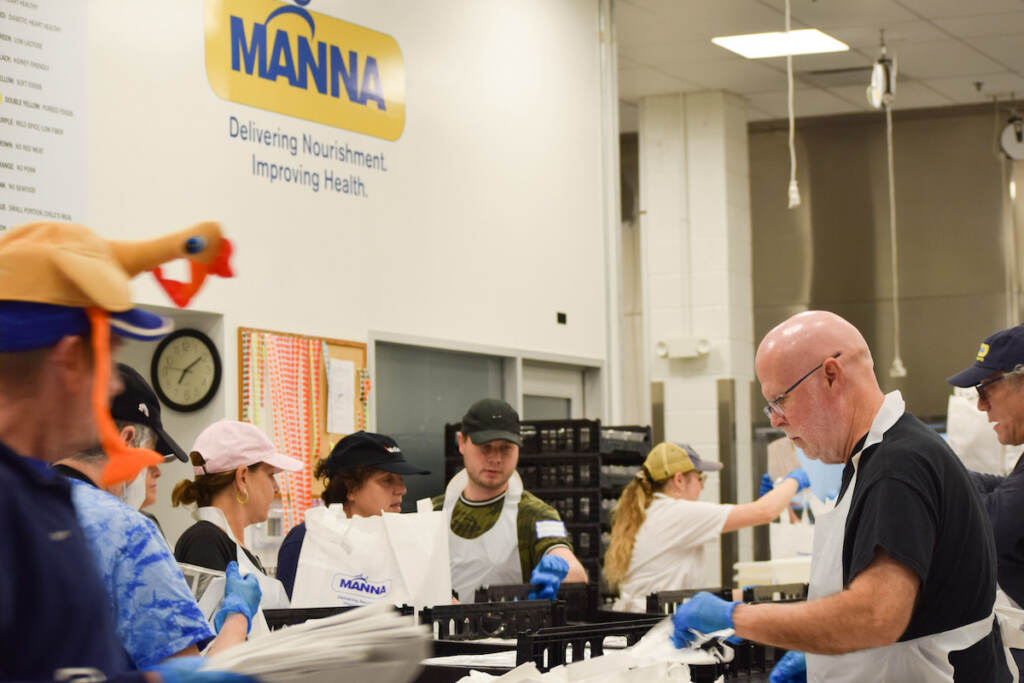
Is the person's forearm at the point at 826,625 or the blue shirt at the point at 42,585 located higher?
the blue shirt at the point at 42,585

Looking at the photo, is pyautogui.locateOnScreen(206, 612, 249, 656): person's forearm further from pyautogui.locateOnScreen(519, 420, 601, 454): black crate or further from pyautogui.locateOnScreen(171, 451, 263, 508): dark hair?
pyautogui.locateOnScreen(519, 420, 601, 454): black crate

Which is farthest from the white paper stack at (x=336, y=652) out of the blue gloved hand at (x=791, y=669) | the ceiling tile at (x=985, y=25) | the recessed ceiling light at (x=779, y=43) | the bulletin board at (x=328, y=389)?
the ceiling tile at (x=985, y=25)

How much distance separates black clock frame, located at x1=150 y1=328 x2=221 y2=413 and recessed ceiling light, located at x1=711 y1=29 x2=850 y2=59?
5.23 m

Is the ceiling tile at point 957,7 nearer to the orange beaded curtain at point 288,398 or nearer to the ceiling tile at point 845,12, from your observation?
the ceiling tile at point 845,12

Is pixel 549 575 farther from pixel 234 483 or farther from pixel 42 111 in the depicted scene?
pixel 42 111

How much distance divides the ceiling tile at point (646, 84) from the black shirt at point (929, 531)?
310 inches

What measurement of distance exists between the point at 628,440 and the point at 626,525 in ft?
3.13

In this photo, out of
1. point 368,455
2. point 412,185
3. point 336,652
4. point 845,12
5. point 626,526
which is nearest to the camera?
point 336,652

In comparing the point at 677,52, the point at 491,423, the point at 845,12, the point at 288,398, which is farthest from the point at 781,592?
the point at 677,52

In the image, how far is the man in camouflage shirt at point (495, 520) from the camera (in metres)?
4.68

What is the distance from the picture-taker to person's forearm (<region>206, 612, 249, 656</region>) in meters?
2.59

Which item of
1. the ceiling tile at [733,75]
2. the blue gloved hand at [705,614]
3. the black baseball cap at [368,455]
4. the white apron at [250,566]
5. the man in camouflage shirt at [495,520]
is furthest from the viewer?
the ceiling tile at [733,75]

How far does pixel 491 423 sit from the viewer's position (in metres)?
4.76

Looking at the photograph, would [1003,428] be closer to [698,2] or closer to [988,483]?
[988,483]
